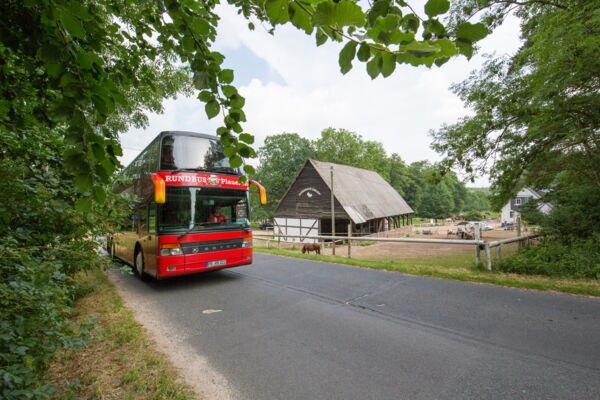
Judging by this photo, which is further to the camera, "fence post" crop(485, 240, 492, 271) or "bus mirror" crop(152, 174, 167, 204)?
"fence post" crop(485, 240, 492, 271)

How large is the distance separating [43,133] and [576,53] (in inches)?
337

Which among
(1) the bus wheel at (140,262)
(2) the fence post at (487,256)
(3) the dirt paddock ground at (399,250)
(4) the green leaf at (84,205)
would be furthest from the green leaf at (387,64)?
(3) the dirt paddock ground at (399,250)

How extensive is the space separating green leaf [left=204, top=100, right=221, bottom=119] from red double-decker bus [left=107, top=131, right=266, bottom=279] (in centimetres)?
481

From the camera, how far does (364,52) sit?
956 mm

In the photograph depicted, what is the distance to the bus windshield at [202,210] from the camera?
6258 mm

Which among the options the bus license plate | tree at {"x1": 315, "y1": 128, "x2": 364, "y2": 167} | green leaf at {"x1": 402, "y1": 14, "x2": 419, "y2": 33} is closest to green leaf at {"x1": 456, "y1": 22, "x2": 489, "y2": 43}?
green leaf at {"x1": 402, "y1": 14, "x2": 419, "y2": 33}

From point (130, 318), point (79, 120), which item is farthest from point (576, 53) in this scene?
point (130, 318)

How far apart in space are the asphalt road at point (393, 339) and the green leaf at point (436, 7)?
9.55 feet

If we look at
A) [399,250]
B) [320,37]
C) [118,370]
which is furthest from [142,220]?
[399,250]

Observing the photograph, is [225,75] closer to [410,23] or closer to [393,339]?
[410,23]

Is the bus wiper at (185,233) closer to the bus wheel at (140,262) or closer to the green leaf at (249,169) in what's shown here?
the bus wheel at (140,262)

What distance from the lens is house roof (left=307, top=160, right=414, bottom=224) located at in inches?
973

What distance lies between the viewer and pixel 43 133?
120 inches

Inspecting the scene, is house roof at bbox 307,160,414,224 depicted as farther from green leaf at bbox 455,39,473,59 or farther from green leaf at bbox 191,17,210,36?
green leaf at bbox 455,39,473,59
